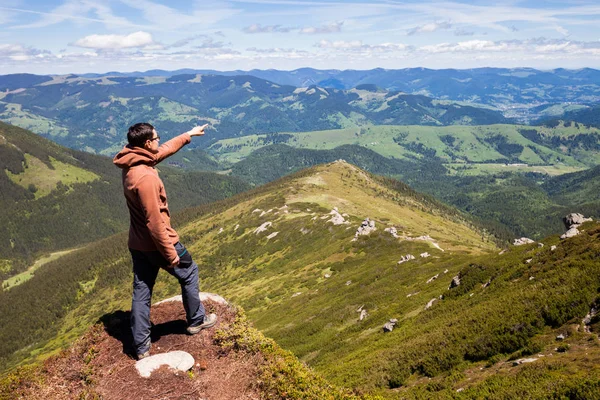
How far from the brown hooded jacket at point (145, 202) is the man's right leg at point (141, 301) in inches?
28.6

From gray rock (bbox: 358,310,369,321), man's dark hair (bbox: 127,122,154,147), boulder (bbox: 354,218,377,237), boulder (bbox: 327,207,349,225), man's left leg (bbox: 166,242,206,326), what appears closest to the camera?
man's dark hair (bbox: 127,122,154,147)

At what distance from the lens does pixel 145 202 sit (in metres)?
12.0

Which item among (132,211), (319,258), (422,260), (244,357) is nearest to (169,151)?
(132,211)

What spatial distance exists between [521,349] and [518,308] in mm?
4111

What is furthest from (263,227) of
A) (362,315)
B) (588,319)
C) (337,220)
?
(588,319)

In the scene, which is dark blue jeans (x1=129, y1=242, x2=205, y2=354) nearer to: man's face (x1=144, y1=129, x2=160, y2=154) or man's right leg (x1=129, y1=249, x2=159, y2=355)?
man's right leg (x1=129, y1=249, x2=159, y2=355)

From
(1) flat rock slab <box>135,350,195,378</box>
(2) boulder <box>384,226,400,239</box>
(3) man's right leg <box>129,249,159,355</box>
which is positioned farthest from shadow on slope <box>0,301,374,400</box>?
(2) boulder <box>384,226,400,239</box>

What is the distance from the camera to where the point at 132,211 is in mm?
12703

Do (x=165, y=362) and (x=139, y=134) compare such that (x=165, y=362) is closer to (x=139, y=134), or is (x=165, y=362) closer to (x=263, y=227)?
(x=139, y=134)

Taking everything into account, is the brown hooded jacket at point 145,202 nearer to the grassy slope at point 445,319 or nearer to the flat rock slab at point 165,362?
the flat rock slab at point 165,362

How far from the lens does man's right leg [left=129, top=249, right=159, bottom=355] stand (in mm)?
13164

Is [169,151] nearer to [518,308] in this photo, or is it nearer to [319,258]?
[518,308]

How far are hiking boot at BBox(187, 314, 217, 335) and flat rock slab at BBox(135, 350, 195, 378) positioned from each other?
129 cm

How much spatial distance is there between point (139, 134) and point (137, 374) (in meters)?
8.09
